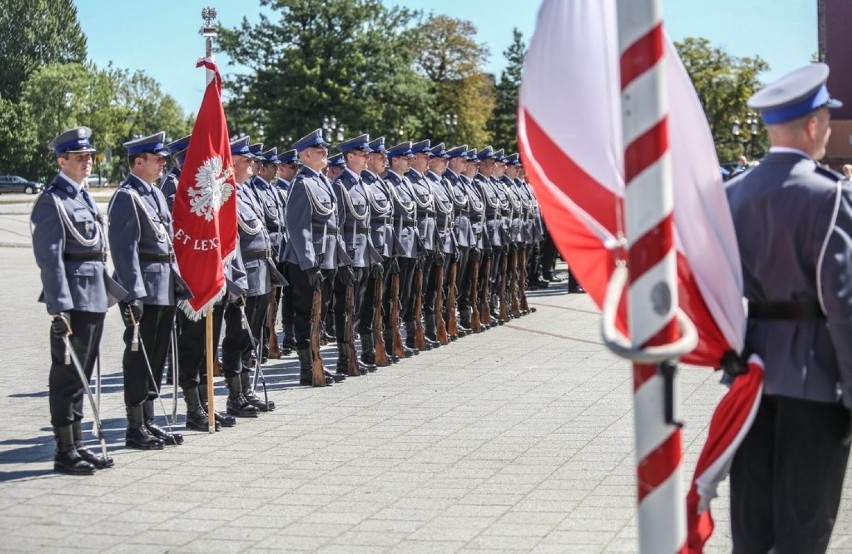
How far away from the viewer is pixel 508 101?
84.8 m

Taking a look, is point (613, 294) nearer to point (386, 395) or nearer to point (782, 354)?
point (782, 354)

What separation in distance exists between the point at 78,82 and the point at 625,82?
294 ft

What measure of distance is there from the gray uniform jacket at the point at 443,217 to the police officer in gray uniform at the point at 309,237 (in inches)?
118

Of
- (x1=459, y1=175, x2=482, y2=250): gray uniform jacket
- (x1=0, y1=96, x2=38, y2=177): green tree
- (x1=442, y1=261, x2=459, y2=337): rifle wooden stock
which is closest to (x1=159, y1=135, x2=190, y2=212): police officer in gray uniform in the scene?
(x1=442, y1=261, x2=459, y2=337): rifle wooden stock

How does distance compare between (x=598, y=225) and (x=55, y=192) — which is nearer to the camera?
(x=598, y=225)

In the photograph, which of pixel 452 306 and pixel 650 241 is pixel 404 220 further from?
pixel 650 241

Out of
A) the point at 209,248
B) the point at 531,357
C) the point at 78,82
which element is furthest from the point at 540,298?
the point at 78,82

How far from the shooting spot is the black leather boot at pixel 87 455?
815cm

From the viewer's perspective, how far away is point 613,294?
12.3ft

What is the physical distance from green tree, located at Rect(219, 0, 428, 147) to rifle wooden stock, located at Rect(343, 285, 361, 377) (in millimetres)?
57005

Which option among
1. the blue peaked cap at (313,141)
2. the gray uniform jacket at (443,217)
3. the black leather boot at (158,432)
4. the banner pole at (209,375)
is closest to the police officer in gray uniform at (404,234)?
the gray uniform jacket at (443,217)

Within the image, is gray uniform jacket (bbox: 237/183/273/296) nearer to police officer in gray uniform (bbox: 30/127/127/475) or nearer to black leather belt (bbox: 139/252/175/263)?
black leather belt (bbox: 139/252/175/263)

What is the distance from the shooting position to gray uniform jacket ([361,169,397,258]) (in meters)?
13.4

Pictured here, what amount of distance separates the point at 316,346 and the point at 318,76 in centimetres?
5930
